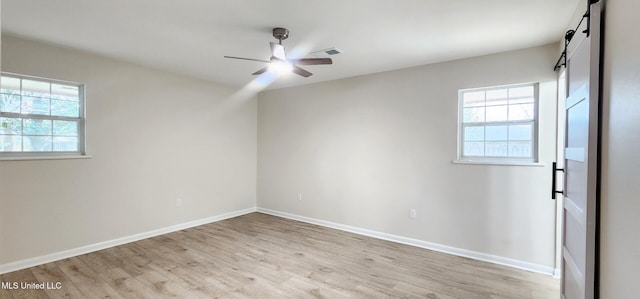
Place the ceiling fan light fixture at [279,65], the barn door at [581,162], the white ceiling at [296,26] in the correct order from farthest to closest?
the ceiling fan light fixture at [279,65] < the white ceiling at [296,26] < the barn door at [581,162]

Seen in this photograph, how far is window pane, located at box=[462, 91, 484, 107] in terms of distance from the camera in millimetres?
3699

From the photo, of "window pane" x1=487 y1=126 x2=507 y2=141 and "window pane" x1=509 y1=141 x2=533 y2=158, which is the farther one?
"window pane" x1=487 y1=126 x2=507 y2=141

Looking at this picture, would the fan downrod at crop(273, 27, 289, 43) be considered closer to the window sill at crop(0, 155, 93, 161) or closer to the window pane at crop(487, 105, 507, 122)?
the window pane at crop(487, 105, 507, 122)

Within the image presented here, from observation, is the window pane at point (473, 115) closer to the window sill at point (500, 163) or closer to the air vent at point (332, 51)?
the window sill at point (500, 163)

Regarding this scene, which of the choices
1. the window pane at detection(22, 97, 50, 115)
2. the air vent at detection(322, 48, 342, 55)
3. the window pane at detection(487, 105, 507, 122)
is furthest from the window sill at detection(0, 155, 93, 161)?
the window pane at detection(487, 105, 507, 122)

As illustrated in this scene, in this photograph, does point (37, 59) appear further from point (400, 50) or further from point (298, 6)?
point (400, 50)

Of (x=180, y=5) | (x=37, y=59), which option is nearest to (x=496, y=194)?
(x=180, y=5)

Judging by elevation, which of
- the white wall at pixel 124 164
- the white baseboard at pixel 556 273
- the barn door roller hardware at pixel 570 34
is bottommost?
the white baseboard at pixel 556 273

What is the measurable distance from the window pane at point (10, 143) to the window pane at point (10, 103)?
289mm

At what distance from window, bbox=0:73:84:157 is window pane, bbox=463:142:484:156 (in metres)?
4.89

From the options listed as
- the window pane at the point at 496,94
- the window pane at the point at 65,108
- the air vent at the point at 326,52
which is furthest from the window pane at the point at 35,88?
the window pane at the point at 496,94

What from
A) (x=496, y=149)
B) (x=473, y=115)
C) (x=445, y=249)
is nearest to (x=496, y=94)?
(x=473, y=115)

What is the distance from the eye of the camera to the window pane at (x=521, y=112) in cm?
340

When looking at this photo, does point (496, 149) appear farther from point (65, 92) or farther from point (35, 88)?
point (35, 88)
